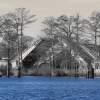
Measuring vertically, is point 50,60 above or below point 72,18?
below

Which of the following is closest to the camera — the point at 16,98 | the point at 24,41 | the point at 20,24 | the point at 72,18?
the point at 16,98

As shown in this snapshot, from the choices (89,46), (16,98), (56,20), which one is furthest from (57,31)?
(16,98)

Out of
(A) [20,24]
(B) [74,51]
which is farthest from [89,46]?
(A) [20,24]

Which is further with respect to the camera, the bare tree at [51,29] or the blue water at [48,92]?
the bare tree at [51,29]

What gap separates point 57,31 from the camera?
89.4 meters

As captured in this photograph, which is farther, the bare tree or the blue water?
the bare tree

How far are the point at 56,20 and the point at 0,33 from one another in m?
10.4

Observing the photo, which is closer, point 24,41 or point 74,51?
point 74,51

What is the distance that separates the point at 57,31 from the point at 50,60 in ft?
17.3

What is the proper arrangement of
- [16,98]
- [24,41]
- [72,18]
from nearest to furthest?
[16,98] → [72,18] → [24,41]

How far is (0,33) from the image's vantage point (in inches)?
3408

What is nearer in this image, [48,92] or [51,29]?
[48,92]

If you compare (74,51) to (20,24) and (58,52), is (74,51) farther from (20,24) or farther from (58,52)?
(20,24)

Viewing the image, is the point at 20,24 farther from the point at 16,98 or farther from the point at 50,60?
the point at 16,98
